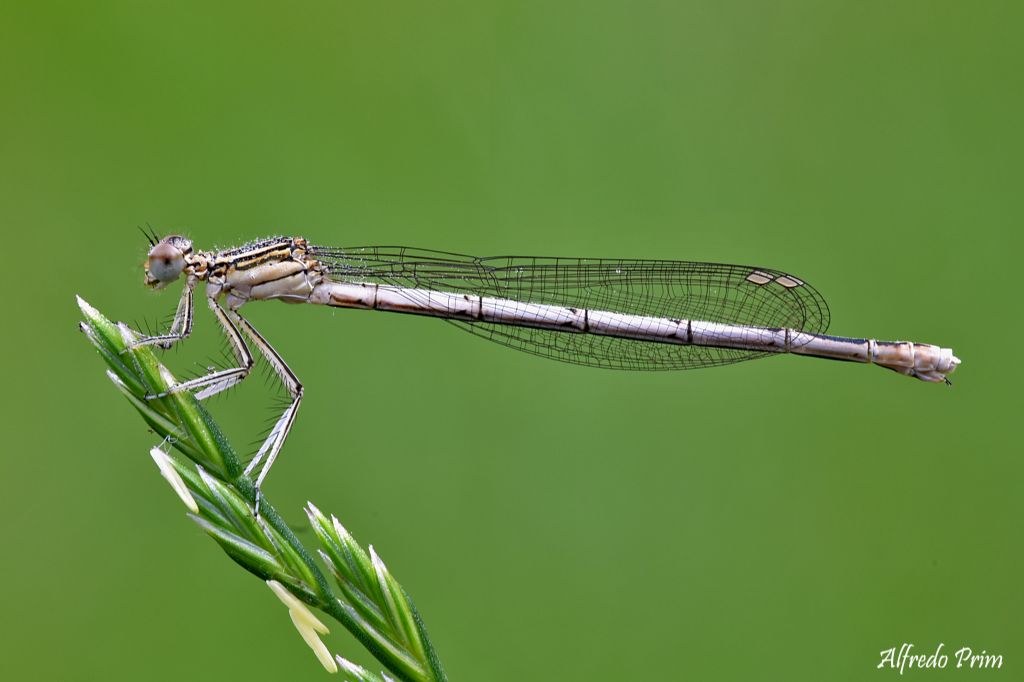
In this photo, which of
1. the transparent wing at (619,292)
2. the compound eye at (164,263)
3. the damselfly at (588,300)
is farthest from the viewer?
the transparent wing at (619,292)

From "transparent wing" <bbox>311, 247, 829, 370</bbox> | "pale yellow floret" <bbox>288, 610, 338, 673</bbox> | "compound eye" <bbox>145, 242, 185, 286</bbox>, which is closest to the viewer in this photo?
"pale yellow floret" <bbox>288, 610, 338, 673</bbox>

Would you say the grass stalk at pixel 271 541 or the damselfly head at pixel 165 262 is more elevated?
the damselfly head at pixel 165 262

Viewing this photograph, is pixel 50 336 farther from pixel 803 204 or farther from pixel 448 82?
pixel 803 204

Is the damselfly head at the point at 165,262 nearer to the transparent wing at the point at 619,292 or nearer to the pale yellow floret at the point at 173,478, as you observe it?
the transparent wing at the point at 619,292

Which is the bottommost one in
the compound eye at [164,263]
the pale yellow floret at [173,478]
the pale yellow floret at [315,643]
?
the pale yellow floret at [315,643]

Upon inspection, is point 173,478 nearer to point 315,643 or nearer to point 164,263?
point 315,643

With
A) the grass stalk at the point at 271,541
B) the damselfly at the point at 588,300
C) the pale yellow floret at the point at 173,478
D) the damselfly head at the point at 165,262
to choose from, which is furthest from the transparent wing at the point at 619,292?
the pale yellow floret at the point at 173,478

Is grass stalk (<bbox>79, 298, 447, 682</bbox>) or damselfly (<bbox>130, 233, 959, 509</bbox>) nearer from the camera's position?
grass stalk (<bbox>79, 298, 447, 682</bbox>)

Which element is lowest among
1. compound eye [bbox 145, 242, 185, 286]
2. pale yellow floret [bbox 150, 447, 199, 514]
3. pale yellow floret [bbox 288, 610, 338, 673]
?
pale yellow floret [bbox 288, 610, 338, 673]

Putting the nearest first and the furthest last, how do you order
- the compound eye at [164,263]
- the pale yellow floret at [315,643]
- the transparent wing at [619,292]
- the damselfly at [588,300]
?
the pale yellow floret at [315,643]
the compound eye at [164,263]
the damselfly at [588,300]
the transparent wing at [619,292]

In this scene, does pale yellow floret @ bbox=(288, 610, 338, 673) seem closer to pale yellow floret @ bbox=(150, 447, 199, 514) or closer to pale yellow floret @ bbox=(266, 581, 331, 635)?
pale yellow floret @ bbox=(266, 581, 331, 635)

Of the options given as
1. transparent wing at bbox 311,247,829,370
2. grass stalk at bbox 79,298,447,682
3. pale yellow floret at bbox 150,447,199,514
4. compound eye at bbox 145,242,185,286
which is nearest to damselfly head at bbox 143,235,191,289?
compound eye at bbox 145,242,185,286
